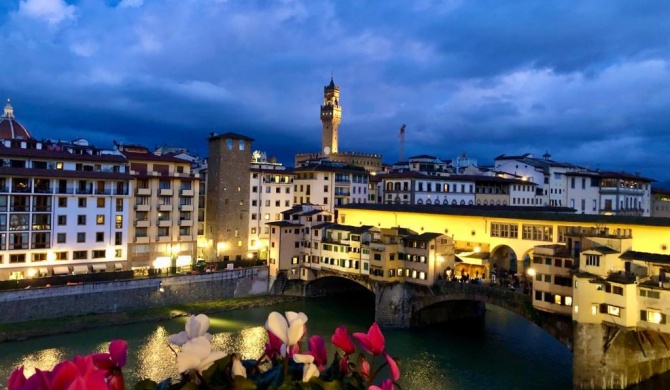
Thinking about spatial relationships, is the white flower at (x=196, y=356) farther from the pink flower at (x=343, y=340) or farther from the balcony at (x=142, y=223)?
the balcony at (x=142, y=223)

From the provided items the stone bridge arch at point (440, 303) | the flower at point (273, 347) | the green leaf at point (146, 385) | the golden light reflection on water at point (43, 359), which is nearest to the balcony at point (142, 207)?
the golden light reflection on water at point (43, 359)

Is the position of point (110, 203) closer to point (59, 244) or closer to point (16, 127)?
point (59, 244)

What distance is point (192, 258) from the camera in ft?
198

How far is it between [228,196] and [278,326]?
6133 cm

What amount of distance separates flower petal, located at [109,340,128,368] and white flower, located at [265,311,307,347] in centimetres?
119

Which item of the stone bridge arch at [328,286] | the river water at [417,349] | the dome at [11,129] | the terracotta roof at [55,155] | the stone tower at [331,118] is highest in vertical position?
the stone tower at [331,118]

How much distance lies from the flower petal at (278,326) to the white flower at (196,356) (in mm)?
601

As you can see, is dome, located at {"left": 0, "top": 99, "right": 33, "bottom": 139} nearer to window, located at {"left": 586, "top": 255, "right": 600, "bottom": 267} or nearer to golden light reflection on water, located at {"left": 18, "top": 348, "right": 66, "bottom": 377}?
golden light reflection on water, located at {"left": 18, "top": 348, "right": 66, "bottom": 377}

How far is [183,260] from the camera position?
5869cm

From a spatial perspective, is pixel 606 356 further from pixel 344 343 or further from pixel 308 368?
pixel 308 368

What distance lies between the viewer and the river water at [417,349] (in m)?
34.1

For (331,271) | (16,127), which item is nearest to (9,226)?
(16,127)

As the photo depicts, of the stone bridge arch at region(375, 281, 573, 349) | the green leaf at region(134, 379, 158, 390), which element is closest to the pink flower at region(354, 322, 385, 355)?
the green leaf at region(134, 379, 158, 390)

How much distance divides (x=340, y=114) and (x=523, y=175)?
62.9 m
